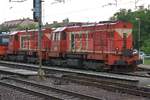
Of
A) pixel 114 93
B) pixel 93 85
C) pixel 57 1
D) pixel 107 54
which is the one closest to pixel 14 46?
pixel 57 1

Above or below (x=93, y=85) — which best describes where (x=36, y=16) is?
above

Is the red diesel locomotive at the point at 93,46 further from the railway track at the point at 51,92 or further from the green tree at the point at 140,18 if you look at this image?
the green tree at the point at 140,18

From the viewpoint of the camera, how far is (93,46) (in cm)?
2967

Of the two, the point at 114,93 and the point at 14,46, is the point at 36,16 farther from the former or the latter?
the point at 14,46

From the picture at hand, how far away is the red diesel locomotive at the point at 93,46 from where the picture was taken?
1085 inches

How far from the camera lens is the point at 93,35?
29.8 metres

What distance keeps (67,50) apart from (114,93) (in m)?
17.3

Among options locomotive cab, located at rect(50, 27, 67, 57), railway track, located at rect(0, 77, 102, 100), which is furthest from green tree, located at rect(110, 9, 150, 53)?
railway track, located at rect(0, 77, 102, 100)

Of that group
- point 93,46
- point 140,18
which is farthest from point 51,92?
point 140,18

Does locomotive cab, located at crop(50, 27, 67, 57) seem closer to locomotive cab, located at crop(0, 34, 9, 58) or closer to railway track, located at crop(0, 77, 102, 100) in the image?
locomotive cab, located at crop(0, 34, 9, 58)

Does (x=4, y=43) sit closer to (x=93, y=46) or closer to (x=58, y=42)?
(x=58, y=42)

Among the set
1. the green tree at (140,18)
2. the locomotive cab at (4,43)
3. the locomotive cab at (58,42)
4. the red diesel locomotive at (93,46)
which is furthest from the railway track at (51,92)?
the green tree at (140,18)

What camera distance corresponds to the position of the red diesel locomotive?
2756 cm

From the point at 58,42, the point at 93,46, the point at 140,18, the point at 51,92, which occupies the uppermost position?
the point at 140,18
